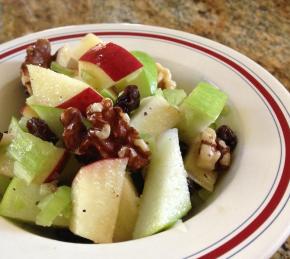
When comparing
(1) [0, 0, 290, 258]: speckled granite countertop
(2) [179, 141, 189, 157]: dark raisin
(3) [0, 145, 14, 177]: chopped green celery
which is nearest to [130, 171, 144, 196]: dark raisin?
(2) [179, 141, 189, 157]: dark raisin

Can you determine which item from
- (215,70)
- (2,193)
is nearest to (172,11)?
(215,70)

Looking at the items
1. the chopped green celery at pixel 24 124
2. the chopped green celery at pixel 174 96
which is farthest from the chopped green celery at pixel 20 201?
the chopped green celery at pixel 174 96

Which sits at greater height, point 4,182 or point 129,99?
point 129,99

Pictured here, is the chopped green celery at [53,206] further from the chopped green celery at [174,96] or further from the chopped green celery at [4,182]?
the chopped green celery at [174,96]

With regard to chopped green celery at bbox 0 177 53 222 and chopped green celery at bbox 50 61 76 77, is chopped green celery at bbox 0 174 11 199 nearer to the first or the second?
chopped green celery at bbox 0 177 53 222

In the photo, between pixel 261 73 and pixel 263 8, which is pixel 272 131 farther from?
pixel 263 8

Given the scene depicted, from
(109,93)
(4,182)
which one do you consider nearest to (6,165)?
(4,182)

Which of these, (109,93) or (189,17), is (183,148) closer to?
(109,93)
